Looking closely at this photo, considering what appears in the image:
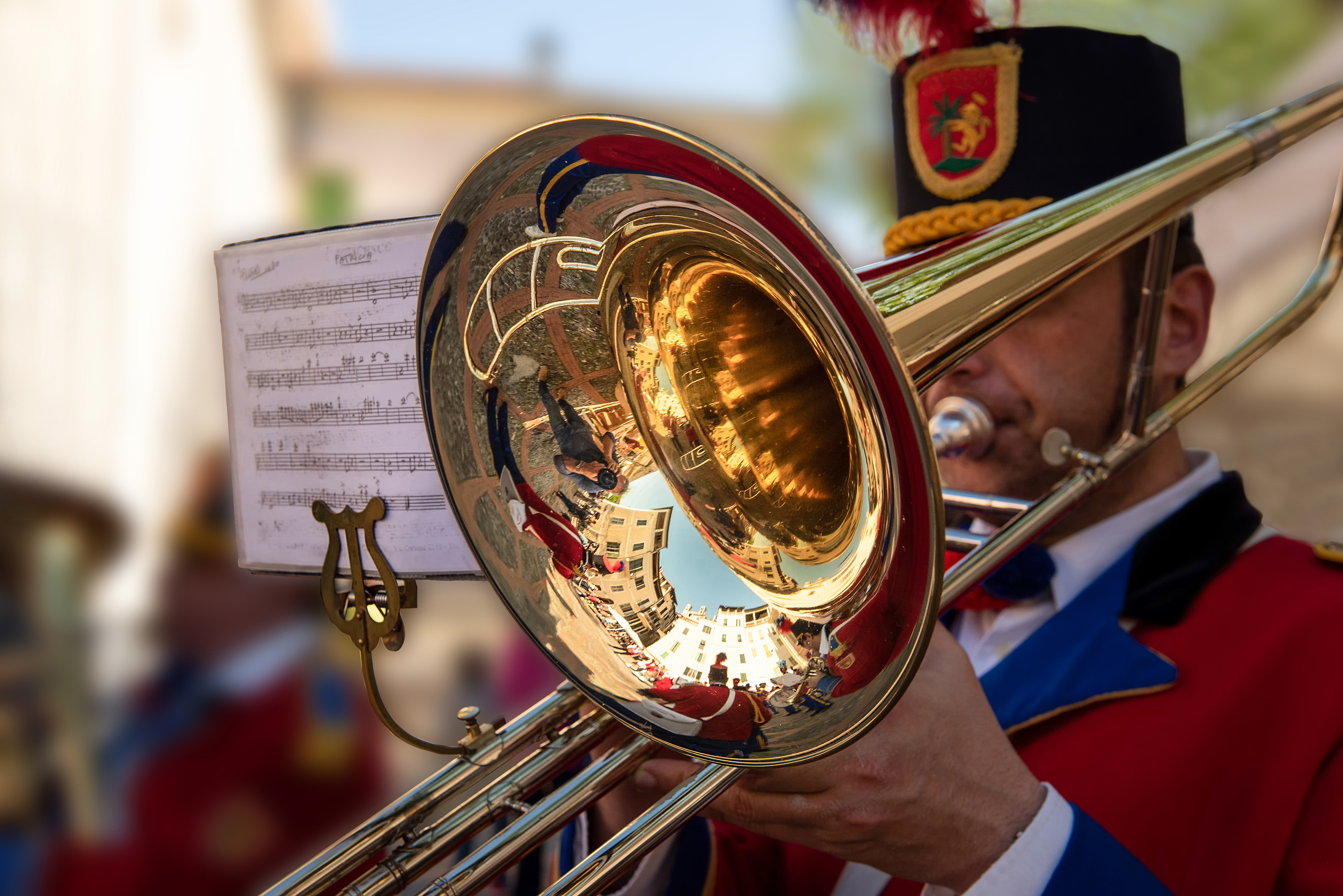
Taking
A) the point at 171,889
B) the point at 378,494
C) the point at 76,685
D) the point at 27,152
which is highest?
the point at 27,152

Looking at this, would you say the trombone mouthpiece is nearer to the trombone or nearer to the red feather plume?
the trombone

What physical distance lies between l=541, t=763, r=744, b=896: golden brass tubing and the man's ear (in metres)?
0.96

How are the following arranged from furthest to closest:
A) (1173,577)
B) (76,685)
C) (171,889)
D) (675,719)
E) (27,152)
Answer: (27,152)
(76,685)
(171,889)
(1173,577)
(675,719)

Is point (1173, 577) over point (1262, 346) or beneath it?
beneath

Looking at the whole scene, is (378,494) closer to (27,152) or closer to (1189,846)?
(1189,846)

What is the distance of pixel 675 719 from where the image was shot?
0.84 meters

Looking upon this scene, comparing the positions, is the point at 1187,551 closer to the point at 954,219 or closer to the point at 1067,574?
the point at 1067,574

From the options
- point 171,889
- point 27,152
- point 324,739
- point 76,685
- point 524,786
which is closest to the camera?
point 524,786

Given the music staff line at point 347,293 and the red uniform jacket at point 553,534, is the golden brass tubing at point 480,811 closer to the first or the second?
the red uniform jacket at point 553,534

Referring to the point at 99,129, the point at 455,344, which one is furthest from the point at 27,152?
the point at 455,344

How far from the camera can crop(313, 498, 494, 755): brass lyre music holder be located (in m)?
0.87

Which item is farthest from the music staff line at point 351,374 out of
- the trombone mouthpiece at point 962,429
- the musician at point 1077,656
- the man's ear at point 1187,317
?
the man's ear at point 1187,317

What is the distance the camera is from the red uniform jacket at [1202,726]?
3.08 ft

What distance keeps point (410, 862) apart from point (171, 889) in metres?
1.71
